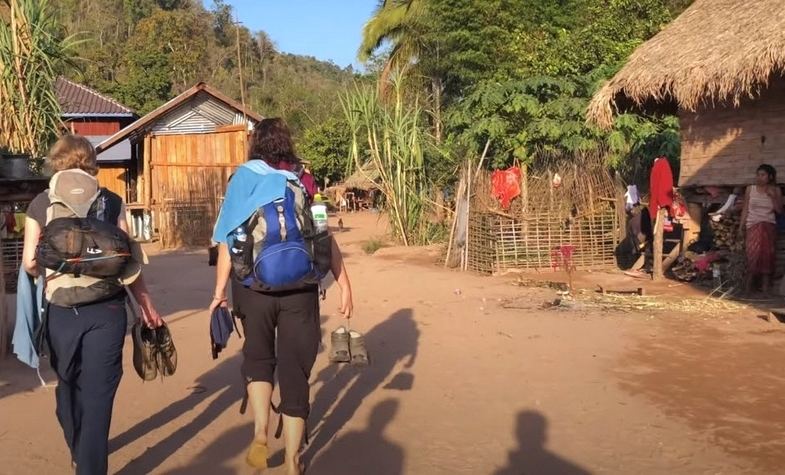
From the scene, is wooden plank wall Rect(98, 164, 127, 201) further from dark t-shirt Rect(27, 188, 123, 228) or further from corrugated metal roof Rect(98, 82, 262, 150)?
dark t-shirt Rect(27, 188, 123, 228)

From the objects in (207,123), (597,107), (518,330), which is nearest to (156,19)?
(207,123)

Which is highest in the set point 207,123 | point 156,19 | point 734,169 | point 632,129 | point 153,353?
point 156,19

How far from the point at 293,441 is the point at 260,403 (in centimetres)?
28

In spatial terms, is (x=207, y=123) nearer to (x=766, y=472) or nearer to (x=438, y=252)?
(x=438, y=252)

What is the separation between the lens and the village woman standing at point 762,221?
9719 mm

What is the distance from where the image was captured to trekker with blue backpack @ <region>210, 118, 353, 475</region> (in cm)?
395

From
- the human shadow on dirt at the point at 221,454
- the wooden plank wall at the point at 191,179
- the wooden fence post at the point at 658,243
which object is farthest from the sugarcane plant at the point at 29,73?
the wooden plank wall at the point at 191,179

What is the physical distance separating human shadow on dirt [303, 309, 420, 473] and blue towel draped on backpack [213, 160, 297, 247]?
53.0 inches

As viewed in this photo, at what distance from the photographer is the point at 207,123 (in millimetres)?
23109

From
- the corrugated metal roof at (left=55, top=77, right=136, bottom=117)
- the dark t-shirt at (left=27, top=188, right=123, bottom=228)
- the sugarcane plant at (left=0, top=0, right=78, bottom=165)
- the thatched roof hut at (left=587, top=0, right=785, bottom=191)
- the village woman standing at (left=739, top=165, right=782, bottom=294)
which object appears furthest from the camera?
the corrugated metal roof at (left=55, top=77, right=136, bottom=117)

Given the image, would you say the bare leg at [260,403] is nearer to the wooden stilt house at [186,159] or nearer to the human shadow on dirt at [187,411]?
the human shadow on dirt at [187,411]

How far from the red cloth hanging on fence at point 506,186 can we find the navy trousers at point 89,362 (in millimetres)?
9551

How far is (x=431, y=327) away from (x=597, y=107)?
4.50 metres

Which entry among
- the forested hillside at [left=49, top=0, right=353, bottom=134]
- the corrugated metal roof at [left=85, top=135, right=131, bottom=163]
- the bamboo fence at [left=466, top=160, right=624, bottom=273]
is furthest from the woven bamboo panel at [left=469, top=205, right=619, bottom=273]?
the forested hillside at [left=49, top=0, right=353, bottom=134]
